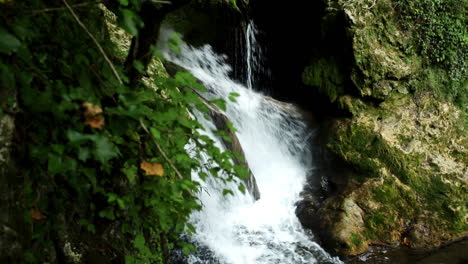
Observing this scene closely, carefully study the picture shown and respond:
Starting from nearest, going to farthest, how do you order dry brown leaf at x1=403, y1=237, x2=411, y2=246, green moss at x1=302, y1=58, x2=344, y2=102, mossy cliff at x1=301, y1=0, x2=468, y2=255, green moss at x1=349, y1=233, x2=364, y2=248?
green moss at x1=349, y1=233, x2=364, y2=248 → dry brown leaf at x1=403, y1=237, x2=411, y2=246 → mossy cliff at x1=301, y1=0, x2=468, y2=255 → green moss at x1=302, y1=58, x2=344, y2=102

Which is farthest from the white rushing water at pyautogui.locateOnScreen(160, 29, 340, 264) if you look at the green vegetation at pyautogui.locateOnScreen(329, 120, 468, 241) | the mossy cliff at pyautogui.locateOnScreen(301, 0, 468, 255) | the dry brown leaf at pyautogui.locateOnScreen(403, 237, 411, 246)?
the dry brown leaf at pyautogui.locateOnScreen(403, 237, 411, 246)

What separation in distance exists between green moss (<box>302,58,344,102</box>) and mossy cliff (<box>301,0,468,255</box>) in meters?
0.02

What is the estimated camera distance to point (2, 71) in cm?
128

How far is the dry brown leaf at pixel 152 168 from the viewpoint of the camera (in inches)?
69.6

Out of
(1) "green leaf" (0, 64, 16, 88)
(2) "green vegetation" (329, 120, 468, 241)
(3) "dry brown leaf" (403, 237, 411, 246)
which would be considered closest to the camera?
(1) "green leaf" (0, 64, 16, 88)

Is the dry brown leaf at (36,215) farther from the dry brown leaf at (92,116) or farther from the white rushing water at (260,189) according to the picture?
the white rushing water at (260,189)

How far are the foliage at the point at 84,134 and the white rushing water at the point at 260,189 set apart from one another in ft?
5.12

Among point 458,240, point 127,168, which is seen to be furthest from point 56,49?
point 458,240

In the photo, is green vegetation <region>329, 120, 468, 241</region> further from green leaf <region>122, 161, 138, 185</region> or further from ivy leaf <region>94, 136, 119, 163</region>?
ivy leaf <region>94, 136, 119, 163</region>

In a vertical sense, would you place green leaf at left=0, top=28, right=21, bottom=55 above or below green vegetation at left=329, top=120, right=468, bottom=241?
above

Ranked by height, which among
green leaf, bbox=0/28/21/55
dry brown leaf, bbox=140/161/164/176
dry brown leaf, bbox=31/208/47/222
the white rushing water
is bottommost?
the white rushing water

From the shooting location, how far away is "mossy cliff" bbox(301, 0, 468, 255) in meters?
5.46

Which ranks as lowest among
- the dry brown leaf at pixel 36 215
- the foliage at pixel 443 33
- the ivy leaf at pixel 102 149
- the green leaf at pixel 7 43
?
the dry brown leaf at pixel 36 215

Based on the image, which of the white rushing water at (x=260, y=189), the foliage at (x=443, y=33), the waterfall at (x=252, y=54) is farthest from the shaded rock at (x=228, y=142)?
the foliage at (x=443, y=33)
